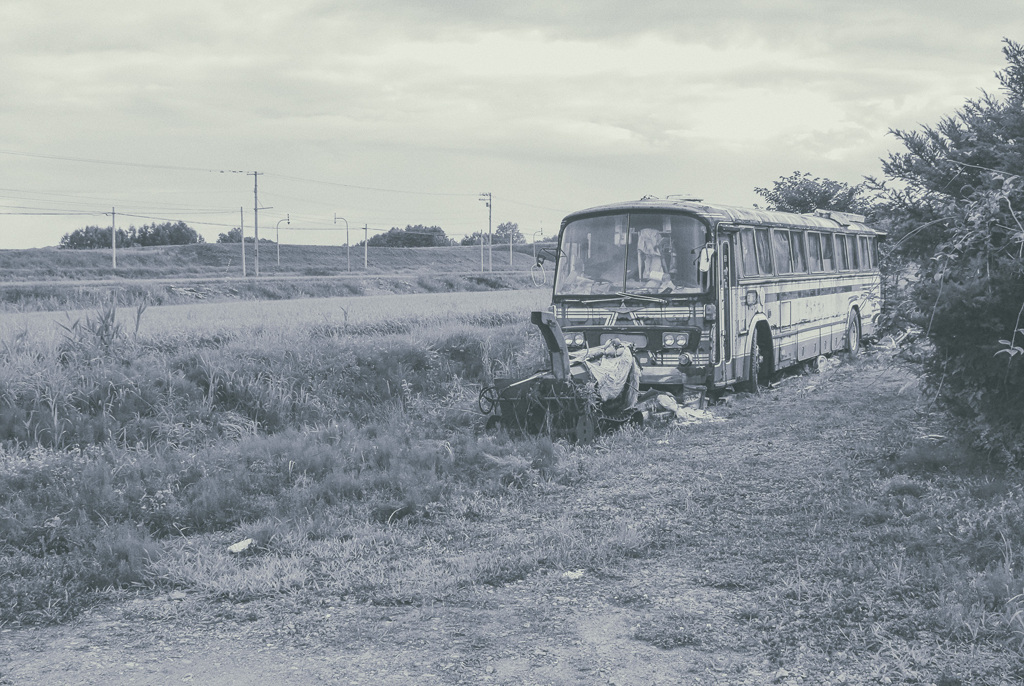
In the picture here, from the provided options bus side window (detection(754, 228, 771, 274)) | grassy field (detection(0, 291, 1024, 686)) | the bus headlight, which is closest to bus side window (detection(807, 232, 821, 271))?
bus side window (detection(754, 228, 771, 274))

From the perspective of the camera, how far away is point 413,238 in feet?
322

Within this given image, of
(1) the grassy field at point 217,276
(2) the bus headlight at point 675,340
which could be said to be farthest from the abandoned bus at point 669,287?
(1) the grassy field at point 217,276

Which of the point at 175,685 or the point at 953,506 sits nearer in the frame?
the point at 175,685

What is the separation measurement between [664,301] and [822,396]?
313 cm

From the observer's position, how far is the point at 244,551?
21.9ft

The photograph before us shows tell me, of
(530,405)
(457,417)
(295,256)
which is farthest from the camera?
(295,256)

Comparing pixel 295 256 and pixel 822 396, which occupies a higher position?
pixel 295 256

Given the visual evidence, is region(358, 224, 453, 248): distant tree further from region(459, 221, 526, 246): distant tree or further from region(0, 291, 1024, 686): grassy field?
region(0, 291, 1024, 686): grassy field

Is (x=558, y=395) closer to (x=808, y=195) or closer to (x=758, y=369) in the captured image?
(x=758, y=369)

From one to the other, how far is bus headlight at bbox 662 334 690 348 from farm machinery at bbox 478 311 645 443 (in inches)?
47.3

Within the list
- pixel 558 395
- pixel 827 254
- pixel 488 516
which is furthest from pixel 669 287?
pixel 827 254

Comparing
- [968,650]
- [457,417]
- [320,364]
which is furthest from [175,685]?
[320,364]

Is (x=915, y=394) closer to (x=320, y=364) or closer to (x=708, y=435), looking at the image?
(x=708, y=435)

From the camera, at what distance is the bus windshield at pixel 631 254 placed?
1216cm
